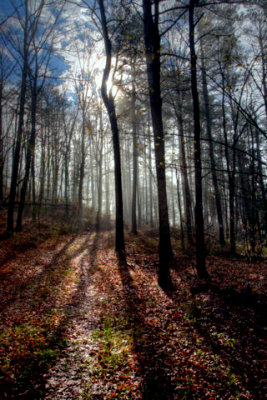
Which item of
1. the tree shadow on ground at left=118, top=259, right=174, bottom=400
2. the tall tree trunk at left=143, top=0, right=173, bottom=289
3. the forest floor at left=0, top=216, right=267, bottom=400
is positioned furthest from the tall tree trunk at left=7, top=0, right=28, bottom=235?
the tree shadow on ground at left=118, top=259, right=174, bottom=400

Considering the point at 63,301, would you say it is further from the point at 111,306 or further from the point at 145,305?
the point at 145,305

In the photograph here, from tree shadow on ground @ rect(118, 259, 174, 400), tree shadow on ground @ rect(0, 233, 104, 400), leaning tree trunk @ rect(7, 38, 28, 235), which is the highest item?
leaning tree trunk @ rect(7, 38, 28, 235)

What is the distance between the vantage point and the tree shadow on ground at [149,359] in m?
3.06

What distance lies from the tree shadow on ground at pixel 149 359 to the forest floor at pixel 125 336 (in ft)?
0.05

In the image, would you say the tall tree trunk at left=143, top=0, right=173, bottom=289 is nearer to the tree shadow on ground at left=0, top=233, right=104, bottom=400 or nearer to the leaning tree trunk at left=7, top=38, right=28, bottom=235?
the tree shadow on ground at left=0, top=233, right=104, bottom=400

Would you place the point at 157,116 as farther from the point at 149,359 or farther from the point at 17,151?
the point at 17,151

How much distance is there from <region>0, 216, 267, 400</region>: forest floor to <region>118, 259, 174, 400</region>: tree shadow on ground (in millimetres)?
16

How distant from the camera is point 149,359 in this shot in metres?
3.68

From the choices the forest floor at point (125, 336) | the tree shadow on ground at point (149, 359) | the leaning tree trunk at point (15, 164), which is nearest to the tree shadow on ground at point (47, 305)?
the forest floor at point (125, 336)

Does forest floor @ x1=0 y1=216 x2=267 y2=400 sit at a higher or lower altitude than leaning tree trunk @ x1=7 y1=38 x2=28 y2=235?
lower

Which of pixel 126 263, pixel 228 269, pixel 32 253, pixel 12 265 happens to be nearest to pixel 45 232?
pixel 32 253

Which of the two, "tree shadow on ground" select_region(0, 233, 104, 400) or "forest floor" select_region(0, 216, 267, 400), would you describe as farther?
"forest floor" select_region(0, 216, 267, 400)

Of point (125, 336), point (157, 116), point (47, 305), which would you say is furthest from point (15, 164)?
point (125, 336)

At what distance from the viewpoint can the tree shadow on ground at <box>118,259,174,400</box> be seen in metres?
3.06
